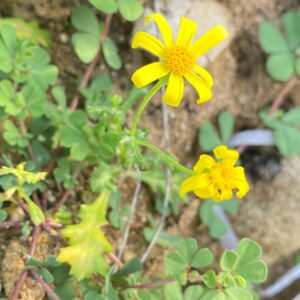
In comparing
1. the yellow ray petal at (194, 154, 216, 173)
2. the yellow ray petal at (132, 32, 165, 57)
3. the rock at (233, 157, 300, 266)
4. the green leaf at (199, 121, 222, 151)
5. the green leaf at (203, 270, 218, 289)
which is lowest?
the rock at (233, 157, 300, 266)

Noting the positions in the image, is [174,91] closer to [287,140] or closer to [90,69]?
[90,69]

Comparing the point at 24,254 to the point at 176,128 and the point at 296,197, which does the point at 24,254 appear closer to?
the point at 176,128

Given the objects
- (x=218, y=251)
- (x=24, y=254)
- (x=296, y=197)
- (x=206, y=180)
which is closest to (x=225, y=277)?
(x=206, y=180)

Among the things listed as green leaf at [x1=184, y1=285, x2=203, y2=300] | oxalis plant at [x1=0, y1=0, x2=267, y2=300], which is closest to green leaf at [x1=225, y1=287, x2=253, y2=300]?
oxalis plant at [x1=0, y1=0, x2=267, y2=300]

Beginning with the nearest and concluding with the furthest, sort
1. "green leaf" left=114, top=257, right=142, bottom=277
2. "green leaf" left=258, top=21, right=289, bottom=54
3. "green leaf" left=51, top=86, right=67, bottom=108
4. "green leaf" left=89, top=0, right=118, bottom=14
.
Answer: "green leaf" left=114, top=257, right=142, bottom=277
"green leaf" left=89, top=0, right=118, bottom=14
"green leaf" left=51, top=86, right=67, bottom=108
"green leaf" left=258, top=21, right=289, bottom=54

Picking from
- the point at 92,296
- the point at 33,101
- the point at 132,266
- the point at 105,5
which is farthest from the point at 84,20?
the point at 92,296

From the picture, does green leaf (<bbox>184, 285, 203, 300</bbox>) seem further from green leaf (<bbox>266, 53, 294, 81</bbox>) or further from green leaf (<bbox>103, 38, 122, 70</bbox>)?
green leaf (<bbox>266, 53, 294, 81</bbox>)
